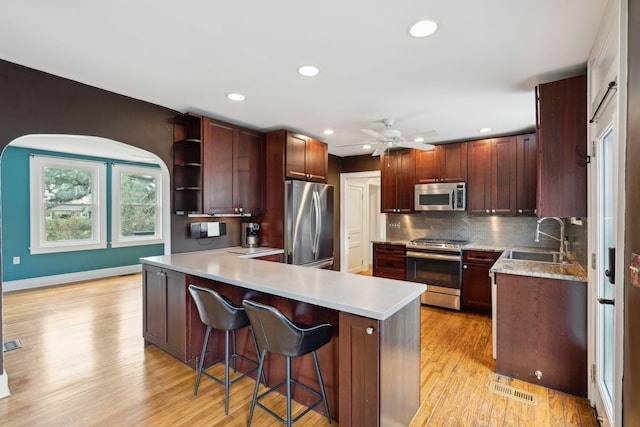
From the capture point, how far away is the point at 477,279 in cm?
408

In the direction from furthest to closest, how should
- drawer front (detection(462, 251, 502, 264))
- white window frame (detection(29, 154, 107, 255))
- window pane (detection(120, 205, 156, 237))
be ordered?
window pane (detection(120, 205, 156, 237)) → white window frame (detection(29, 154, 107, 255)) → drawer front (detection(462, 251, 502, 264))

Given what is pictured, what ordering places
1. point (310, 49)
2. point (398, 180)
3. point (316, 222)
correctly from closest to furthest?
point (310, 49) → point (316, 222) → point (398, 180)

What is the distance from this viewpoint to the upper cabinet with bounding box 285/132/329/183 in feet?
13.6

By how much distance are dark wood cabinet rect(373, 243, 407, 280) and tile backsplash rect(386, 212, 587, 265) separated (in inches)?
27.3

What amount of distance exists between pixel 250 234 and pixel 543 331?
11.0ft

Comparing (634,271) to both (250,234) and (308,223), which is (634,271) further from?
(250,234)

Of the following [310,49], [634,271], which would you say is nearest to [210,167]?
[310,49]

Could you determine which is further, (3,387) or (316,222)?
(316,222)

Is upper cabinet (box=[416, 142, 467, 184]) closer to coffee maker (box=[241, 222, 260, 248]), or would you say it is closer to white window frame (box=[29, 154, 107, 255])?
coffee maker (box=[241, 222, 260, 248])

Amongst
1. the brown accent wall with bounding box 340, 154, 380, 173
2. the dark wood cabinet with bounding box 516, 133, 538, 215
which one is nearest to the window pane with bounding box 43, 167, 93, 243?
the brown accent wall with bounding box 340, 154, 380, 173

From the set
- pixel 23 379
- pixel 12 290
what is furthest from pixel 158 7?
pixel 12 290

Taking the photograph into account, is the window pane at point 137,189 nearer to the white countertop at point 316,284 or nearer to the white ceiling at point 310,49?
the white ceiling at point 310,49

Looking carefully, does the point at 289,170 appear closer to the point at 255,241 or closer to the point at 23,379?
the point at 255,241

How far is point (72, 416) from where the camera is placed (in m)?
2.02
